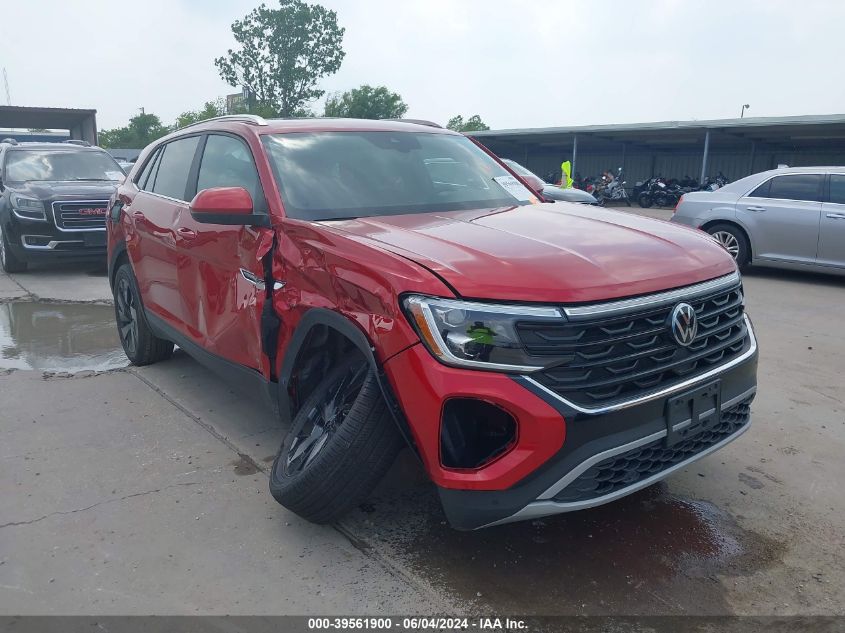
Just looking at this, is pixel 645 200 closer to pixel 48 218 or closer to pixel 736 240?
pixel 736 240

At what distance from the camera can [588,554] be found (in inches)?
113

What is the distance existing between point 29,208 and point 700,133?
71.1 feet

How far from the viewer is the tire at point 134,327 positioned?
514 cm

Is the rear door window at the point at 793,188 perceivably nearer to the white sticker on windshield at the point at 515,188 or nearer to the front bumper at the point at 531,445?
the white sticker on windshield at the point at 515,188

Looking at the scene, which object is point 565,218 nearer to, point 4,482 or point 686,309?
point 686,309

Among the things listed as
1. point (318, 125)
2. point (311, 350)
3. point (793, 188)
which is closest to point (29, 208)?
point (318, 125)

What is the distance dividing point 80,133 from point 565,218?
93.0 ft

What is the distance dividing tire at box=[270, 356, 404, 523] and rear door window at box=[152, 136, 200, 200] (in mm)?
2031

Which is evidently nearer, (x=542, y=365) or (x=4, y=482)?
(x=542, y=365)

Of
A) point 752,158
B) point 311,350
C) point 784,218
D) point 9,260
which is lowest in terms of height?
point 9,260

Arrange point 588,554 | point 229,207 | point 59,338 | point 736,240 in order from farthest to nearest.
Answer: point 736,240, point 59,338, point 229,207, point 588,554

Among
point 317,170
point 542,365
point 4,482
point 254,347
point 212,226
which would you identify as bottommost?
point 4,482

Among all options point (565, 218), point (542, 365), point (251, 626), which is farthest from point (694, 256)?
point (251, 626)

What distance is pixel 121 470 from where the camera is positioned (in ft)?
12.0
